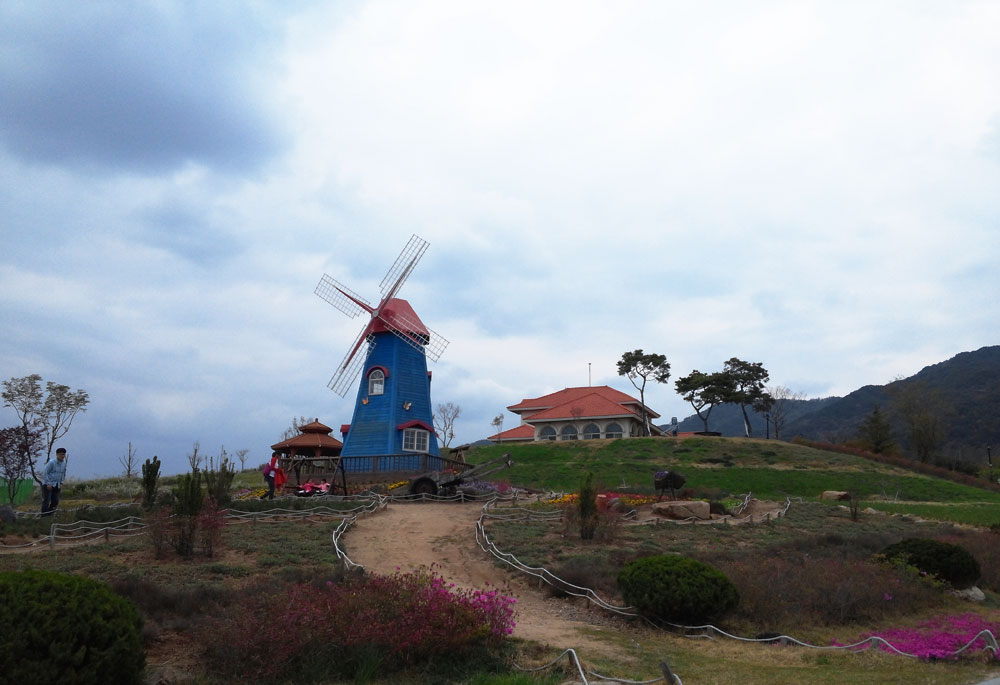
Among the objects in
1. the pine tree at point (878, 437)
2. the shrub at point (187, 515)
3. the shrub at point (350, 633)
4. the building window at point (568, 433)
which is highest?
the building window at point (568, 433)

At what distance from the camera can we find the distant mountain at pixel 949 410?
8638 centimetres

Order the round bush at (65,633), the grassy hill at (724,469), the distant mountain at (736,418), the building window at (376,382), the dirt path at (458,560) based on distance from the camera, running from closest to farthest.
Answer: the round bush at (65,633)
the dirt path at (458,560)
the grassy hill at (724,469)
the building window at (376,382)
the distant mountain at (736,418)

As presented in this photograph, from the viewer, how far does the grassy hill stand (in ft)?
115

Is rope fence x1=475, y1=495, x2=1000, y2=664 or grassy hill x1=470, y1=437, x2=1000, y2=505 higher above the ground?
grassy hill x1=470, y1=437, x2=1000, y2=505

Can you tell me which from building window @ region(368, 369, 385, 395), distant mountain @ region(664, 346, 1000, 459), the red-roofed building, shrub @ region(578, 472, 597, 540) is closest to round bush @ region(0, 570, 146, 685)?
shrub @ region(578, 472, 597, 540)

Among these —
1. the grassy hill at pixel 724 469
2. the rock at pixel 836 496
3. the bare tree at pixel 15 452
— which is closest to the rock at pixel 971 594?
the grassy hill at pixel 724 469

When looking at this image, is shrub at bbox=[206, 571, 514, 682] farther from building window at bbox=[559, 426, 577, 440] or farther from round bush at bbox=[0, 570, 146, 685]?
building window at bbox=[559, 426, 577, 440]

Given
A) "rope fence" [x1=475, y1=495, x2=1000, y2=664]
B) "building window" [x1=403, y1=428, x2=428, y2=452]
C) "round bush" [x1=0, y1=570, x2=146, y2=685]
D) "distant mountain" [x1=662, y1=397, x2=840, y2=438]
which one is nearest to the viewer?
"round bush" [x1=0, y1=570, x2=146, y2=685]

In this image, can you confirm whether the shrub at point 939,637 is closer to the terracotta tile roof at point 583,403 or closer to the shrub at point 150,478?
the shrub at point 150,478

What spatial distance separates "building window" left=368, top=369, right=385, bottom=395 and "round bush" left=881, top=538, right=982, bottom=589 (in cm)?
2803

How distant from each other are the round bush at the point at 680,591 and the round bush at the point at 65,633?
6706 mm

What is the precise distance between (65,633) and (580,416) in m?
56.2

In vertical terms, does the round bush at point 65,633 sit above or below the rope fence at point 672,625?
above

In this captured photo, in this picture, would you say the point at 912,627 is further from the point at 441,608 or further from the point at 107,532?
the point at 107,532
